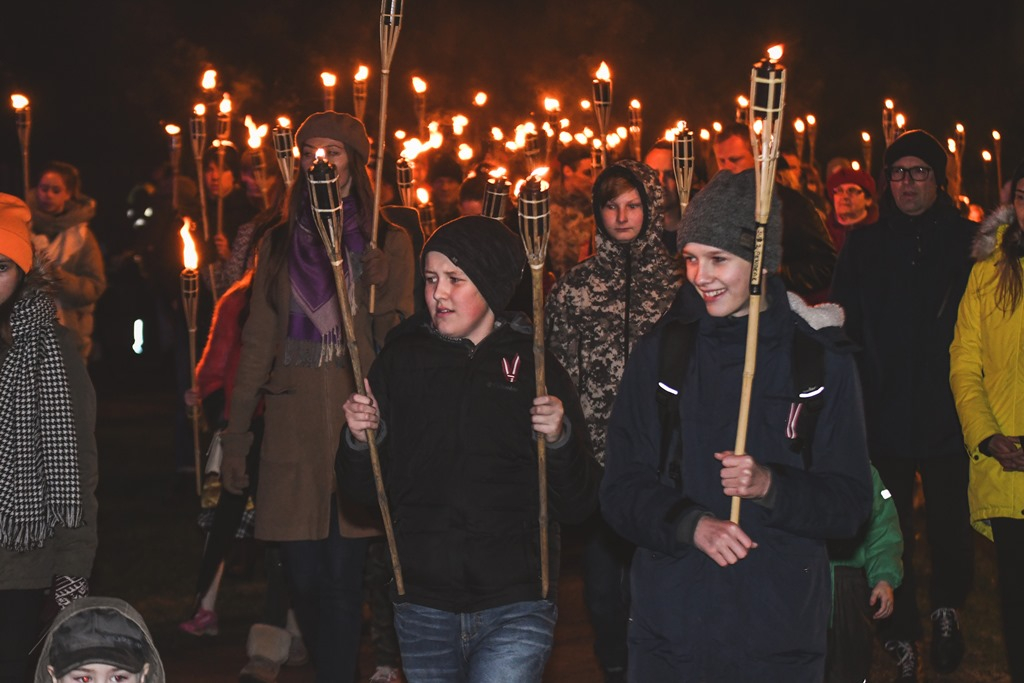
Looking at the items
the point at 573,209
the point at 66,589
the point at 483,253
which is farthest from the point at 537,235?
the point at 573,209

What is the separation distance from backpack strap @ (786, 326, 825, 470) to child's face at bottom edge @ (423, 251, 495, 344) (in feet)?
3.61

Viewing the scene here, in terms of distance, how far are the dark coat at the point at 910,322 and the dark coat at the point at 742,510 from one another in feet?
11.0

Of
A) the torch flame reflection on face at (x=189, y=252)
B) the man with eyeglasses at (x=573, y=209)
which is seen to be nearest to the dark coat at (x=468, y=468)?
the torch flame reflection on face at (x=189, y=252)

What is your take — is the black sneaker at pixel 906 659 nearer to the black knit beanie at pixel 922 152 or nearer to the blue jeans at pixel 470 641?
the black knit beanie at pixel 922 152

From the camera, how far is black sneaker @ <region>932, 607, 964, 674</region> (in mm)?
7996

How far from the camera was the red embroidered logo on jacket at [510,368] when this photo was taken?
5305mm

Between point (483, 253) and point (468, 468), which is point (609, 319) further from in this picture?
point (468, 468)

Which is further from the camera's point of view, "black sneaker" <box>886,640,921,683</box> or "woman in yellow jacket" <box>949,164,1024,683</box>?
"black sneaker" <box>886,640,921,683</box>

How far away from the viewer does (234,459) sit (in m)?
7.00

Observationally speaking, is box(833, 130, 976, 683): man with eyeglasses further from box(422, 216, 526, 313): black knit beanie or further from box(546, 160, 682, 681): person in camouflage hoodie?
box(422, 216, 526, 313): black knit beanie

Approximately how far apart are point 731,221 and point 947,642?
388cm

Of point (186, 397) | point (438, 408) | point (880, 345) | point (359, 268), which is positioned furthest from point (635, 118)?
point (438, 408)

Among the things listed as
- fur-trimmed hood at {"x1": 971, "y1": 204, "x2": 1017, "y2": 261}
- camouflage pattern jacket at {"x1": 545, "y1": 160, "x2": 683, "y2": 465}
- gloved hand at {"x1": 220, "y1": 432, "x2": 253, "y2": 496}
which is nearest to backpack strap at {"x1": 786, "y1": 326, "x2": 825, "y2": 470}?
fur-trimmed hood at {"x1": 971, "y1": 204, "x2": 1017, "y2": 261}

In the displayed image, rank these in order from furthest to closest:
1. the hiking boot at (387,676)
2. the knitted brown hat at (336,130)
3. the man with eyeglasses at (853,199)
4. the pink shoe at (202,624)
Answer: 1. the man with eyeglasses at (853,199)
2. the pink shoe at (202,624)
3. the hiking boot at (387,676)
4. the knitted brown hat at (336,130)
